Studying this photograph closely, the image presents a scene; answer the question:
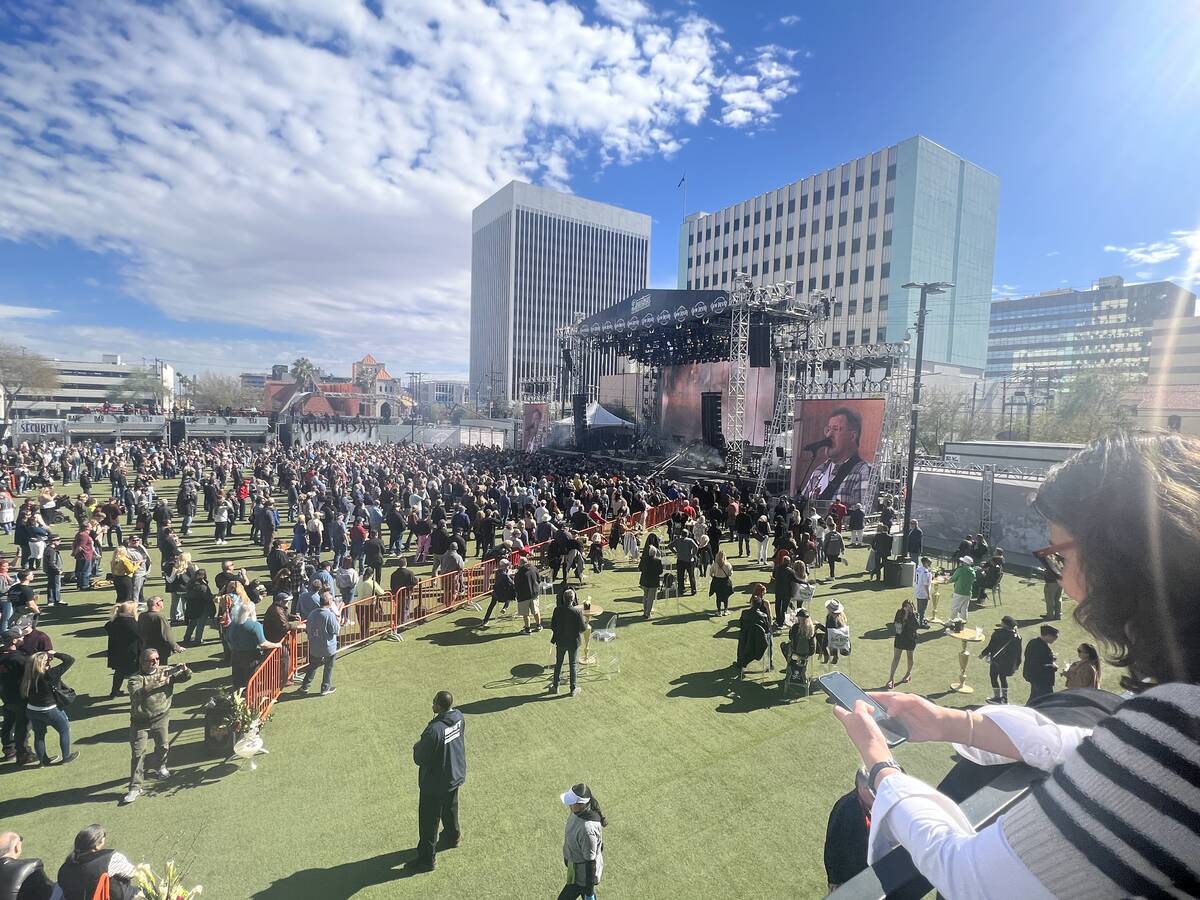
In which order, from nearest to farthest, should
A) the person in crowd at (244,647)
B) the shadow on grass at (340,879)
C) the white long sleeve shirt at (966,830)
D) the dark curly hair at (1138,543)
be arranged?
the white long sleeve shirt at (966,830) < the dark curly hair at (1138,543) < the shadow on grass at (340,879) < the person in crowd at (244,647)

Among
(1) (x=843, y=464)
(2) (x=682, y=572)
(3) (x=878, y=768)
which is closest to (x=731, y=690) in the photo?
(2) (x=682, y=572)

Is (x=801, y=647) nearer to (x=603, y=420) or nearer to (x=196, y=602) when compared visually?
(x=196, y=602)

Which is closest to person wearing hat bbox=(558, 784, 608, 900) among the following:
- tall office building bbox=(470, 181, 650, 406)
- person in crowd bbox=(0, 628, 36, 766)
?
person in crowd bbox=(0, 628, 36, 766)

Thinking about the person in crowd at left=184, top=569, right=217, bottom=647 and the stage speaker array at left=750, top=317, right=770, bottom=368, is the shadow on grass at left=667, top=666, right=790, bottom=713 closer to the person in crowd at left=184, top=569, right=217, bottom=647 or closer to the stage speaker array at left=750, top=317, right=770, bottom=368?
the person in crowd at left=184, top=569, right=217, bottom=647

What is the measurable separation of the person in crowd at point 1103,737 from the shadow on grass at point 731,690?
7.07 meters

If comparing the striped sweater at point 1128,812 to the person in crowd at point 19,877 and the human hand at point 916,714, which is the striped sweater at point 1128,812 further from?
the person in crowd at point 19,877

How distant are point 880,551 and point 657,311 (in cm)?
1981

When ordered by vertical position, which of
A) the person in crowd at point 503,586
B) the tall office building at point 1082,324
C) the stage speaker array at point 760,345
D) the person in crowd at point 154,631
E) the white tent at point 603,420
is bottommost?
the person in crowd at point 503,586

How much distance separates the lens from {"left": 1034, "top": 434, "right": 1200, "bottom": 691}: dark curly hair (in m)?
0.97

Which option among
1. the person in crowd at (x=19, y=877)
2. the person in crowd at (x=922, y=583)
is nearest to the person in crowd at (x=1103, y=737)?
the person in crowd at (x=19, y=877)

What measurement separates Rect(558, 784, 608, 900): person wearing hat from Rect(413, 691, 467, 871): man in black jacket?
130 cm

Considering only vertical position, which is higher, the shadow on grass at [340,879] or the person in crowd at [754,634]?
the person in crowd at [754,634]

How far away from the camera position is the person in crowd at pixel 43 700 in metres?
6.21

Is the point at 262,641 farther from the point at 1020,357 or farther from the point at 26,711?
the point at 1020,357
